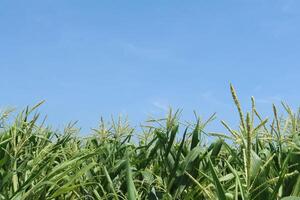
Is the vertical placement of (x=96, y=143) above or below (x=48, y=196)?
above

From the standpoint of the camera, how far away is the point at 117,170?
4.07 metres

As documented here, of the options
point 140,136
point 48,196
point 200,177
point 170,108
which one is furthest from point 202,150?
point 140,136

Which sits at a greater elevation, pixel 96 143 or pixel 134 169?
pixel 96 143

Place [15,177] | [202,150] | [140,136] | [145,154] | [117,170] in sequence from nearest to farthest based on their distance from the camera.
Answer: [15,177]
[202,150]
[117,170]
[145,154]
[140,136]

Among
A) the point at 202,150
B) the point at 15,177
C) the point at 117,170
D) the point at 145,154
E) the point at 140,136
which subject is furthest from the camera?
the point at 140,136

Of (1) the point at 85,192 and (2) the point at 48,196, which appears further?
(1) the point at 85,192

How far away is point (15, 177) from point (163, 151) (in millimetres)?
1254

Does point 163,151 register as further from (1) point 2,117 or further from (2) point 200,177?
(1) point 2,117

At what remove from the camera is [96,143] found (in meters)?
5.74

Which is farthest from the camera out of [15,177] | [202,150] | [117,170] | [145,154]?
[145,154]

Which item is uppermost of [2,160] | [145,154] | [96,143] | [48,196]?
[96,143]

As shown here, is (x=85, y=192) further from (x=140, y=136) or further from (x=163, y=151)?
(x=140, y=136)

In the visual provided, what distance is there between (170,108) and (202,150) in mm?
472

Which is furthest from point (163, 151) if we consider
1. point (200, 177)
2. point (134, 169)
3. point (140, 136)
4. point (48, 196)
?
point (140, 136)
